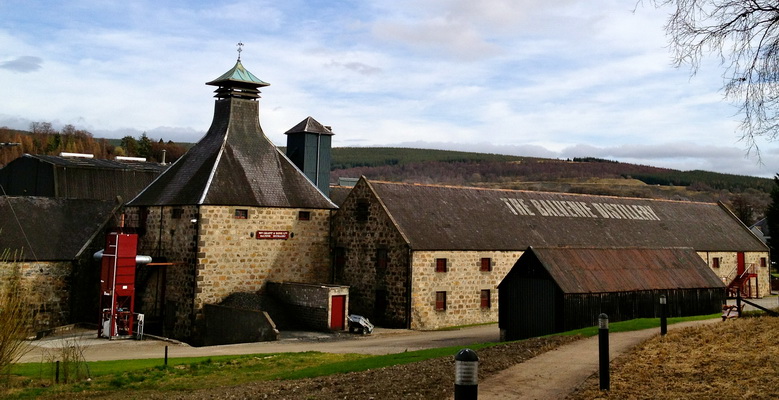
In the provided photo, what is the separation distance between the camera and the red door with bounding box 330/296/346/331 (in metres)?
29.8

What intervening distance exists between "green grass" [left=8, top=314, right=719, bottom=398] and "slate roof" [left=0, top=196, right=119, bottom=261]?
43.1 ft

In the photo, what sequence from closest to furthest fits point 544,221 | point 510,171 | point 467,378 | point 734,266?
point 467,378, point 544,221, point 734,266, point 510,171

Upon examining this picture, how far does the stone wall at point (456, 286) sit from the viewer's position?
31312 mm

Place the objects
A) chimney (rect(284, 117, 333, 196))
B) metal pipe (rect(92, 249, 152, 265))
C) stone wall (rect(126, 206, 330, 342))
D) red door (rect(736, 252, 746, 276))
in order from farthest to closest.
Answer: red door (rect(736, 252, 746, 276)), chimney (rect(284, 117, 333, 196)), stone wall (rect(126, 206, 330, 342)), metal pipe (rect(92, 249, 152, 265))

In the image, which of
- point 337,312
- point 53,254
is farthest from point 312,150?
point 53,254

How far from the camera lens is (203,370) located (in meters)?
18.5

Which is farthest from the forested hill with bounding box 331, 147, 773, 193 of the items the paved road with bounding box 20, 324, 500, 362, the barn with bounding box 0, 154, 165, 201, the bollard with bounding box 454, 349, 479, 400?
the bollard with bounding box 454, 349, 479, 400

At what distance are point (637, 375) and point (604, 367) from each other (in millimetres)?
1704

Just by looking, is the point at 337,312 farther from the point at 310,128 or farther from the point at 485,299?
the point at 310,128

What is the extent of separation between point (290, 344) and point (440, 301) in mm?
9079

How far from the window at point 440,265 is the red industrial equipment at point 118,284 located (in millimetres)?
14362

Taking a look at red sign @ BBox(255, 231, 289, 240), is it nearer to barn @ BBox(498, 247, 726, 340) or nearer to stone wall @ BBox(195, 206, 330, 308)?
stone wall @ BBox(195, 206, 330, 308)

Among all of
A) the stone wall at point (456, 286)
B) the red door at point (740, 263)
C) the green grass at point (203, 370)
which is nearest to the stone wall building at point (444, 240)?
the stone wall at point (456, 286)

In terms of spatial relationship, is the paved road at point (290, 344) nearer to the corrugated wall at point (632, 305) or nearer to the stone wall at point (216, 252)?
the stone wall at point (216, 252)
